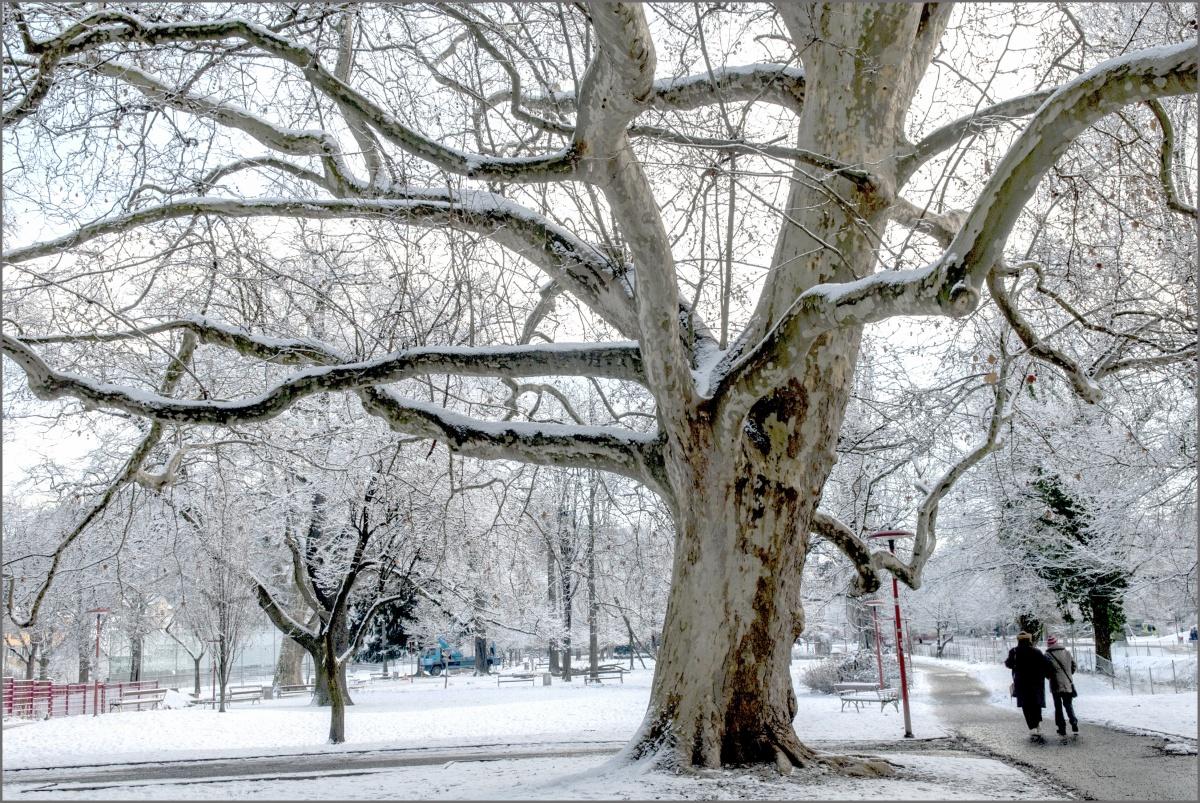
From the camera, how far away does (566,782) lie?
681 centimetres

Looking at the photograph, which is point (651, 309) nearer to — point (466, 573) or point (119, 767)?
point (119, 767)

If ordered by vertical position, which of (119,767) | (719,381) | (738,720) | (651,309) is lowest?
(119,767)

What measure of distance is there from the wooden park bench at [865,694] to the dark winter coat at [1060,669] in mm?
4514

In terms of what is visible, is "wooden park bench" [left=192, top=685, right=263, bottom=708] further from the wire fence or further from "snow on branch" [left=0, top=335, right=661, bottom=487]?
the wire fence

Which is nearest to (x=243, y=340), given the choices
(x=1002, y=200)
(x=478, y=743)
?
(x=1002, y=200)

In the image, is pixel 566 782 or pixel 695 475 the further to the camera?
pixel 695 475

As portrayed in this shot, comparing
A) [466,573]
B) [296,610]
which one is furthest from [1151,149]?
[296,610]

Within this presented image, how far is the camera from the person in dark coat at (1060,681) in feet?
42.9

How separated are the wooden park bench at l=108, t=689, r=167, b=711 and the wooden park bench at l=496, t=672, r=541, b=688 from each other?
1122 centimetres

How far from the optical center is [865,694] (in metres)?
21.9

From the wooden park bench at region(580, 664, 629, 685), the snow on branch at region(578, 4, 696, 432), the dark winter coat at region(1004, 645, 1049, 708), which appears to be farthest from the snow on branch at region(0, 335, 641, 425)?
the wooden park bench at region(580, 664, 629, 685)

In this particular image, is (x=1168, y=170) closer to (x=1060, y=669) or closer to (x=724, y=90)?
(x=724, y=90)

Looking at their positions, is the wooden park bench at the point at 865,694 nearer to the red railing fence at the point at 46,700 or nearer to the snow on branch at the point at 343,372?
the snow on branch at the point at 343,372

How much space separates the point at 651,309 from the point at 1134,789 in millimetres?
6243
